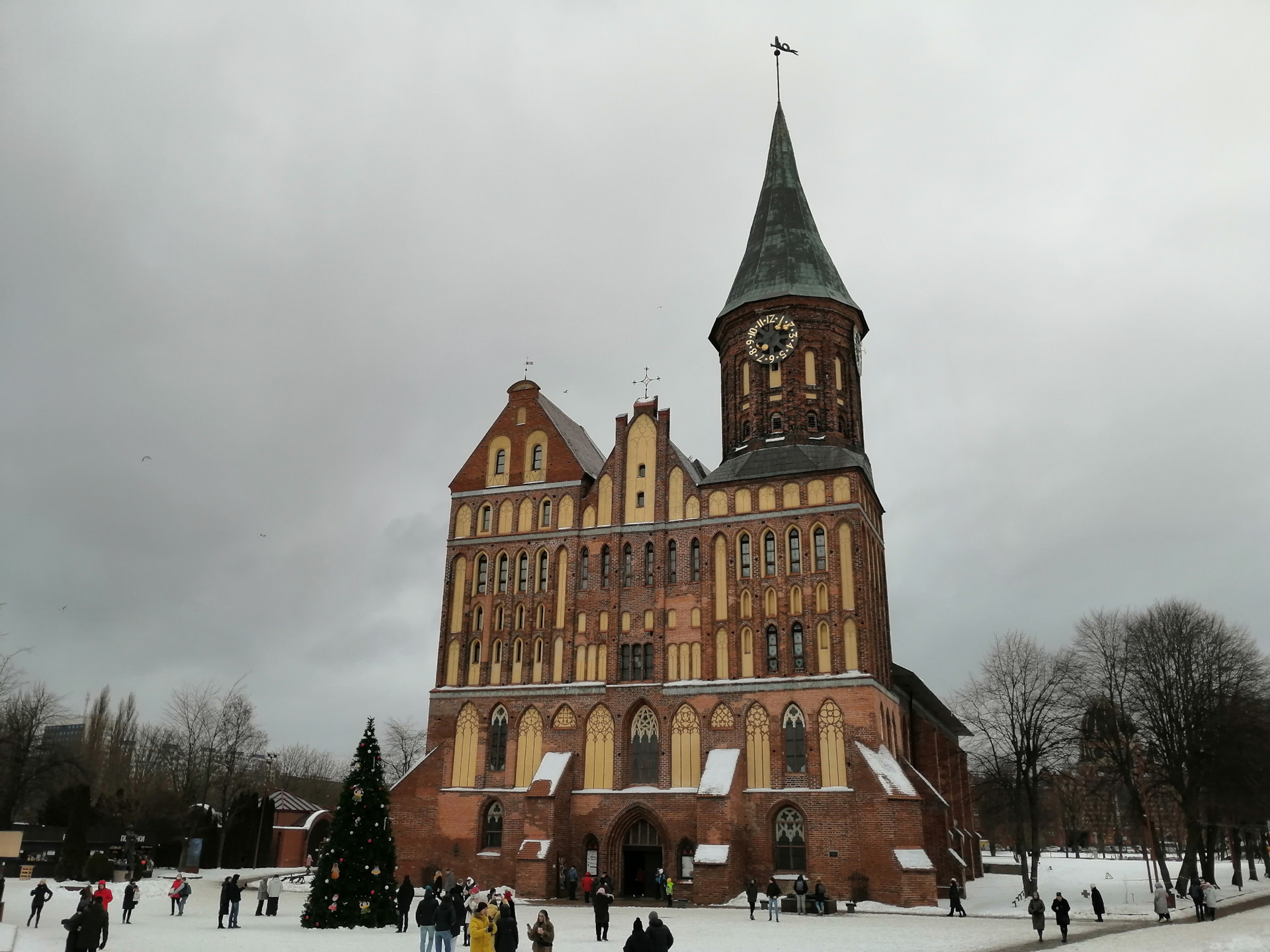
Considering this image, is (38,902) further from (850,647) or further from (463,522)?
(850,647)

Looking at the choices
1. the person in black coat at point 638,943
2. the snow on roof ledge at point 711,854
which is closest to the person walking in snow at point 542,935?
the person in black coat at point 638,943

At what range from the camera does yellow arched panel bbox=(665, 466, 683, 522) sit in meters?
40.5

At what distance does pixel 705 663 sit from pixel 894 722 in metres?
8.47

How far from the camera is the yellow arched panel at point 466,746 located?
38875 mm

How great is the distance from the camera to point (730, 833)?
110 ft

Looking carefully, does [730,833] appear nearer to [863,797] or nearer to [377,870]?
[863,797]

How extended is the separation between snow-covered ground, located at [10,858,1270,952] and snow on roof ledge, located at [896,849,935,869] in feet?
4.61

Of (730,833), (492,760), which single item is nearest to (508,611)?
(492,760)

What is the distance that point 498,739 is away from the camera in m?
39.2

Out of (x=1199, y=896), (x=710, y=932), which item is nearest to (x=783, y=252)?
(x=1199, y=896)

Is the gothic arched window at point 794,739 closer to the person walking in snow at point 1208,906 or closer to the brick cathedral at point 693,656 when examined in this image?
the brick cathedral at point 693,656

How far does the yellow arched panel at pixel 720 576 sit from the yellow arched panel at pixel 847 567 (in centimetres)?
459

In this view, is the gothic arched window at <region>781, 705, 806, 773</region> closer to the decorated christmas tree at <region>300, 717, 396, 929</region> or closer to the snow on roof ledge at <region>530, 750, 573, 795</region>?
the snow on roof ledge at <region>530, 750, 573, 795</region>

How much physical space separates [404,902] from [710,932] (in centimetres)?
768
